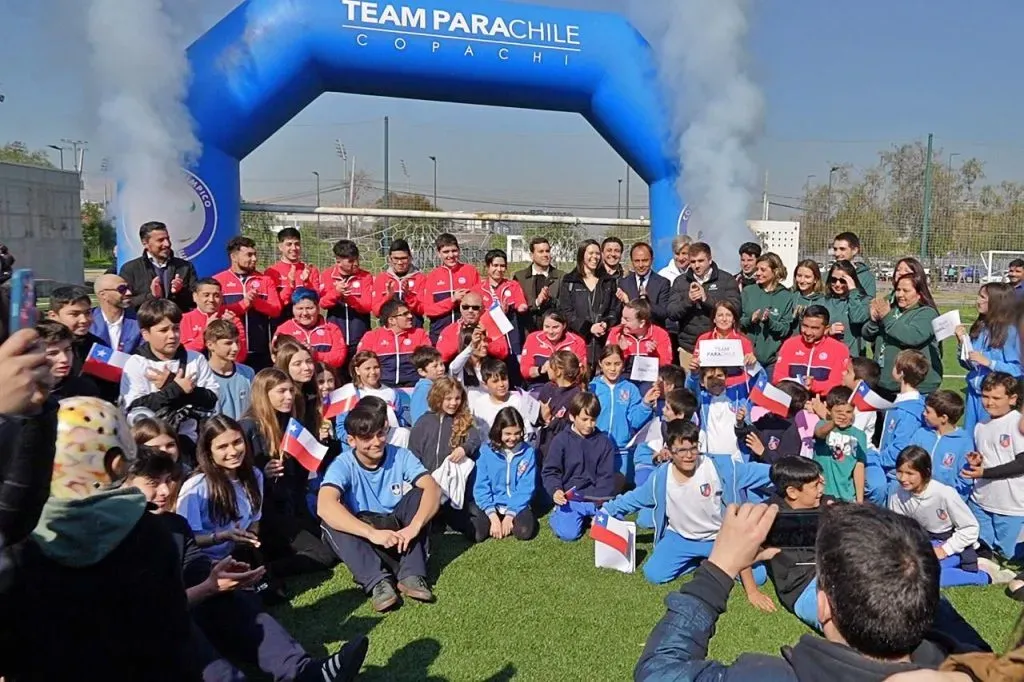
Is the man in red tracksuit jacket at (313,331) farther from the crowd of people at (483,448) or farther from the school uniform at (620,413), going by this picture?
the school uniform at (620,413)

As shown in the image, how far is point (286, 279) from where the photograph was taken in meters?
6.57

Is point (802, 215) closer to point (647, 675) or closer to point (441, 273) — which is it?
point (441, 273)

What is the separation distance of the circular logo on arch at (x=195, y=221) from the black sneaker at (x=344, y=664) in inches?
262

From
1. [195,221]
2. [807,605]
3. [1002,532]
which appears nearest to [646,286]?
[1002,532]

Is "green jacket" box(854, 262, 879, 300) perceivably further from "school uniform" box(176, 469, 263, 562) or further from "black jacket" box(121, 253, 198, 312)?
"black jacket" box(121, 253, 198, 312)

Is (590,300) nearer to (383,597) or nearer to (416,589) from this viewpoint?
(416,589)

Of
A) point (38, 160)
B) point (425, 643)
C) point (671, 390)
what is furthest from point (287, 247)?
point (38, 160)

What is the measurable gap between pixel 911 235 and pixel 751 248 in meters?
13.9

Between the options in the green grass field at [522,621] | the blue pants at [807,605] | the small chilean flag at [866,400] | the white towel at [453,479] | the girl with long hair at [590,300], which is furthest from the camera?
the girl with long hair at [590,300]

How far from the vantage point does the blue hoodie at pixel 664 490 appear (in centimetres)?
443

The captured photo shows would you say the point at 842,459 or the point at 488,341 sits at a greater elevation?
the point at 488,341

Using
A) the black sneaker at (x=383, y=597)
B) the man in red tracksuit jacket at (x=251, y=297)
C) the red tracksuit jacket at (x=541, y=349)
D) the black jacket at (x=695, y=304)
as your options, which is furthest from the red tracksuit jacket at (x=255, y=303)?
the black jacket at (x=695, y=304)

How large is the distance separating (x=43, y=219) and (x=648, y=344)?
26268 mm

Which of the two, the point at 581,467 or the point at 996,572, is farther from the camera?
the point at 581,467
